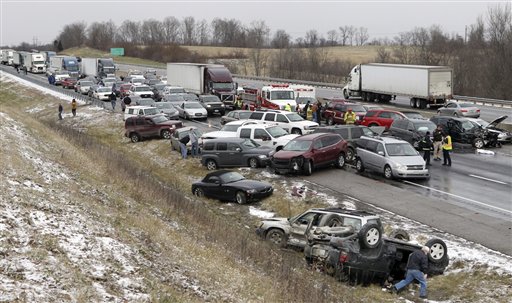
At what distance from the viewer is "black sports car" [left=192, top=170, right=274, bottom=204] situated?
2273cm

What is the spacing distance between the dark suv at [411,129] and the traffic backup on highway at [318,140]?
53 mm

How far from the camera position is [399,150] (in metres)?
25.1

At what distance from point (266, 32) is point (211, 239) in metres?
184

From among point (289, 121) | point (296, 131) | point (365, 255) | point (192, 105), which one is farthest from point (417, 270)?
point (192, 105)

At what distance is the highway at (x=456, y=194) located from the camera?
18.0 metres

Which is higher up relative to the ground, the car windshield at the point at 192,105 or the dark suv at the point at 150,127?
the car windshield at the point at 192,105

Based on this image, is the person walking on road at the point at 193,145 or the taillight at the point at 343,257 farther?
the person walking on road at the point at 193,145

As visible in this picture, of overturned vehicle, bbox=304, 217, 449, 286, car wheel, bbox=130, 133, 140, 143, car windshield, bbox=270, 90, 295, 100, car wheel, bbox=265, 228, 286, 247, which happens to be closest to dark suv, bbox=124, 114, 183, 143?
Answer: car wheel, bbox=130, 133, 140, 143

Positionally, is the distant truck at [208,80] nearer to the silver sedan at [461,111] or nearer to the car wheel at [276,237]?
the silver sedan at [461,111]

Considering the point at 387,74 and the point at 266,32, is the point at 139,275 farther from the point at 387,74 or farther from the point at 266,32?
the point at 266,32

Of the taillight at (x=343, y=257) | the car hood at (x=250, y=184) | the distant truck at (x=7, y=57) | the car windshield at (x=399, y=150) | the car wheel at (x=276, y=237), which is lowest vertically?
the car wheel at (x=276, y=237)

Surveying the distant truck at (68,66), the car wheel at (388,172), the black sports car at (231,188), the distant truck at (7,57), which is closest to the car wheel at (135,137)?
the black sports car at (231,188)

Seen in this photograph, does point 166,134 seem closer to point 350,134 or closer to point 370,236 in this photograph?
point 350,134

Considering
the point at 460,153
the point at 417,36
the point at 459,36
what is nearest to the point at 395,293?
the point at 460,153
